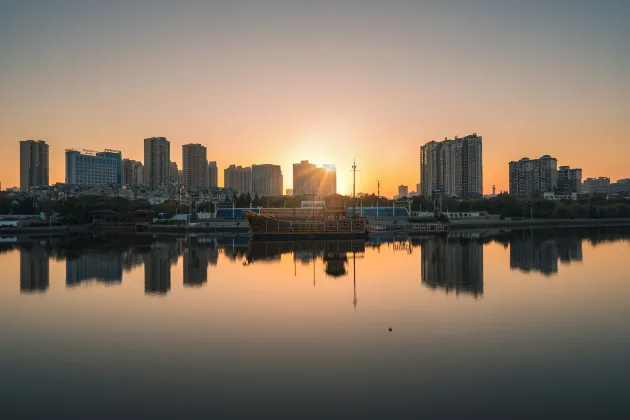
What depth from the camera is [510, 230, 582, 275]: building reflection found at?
993 inches

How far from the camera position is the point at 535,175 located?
132 metres

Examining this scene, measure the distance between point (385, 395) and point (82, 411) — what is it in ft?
17.4

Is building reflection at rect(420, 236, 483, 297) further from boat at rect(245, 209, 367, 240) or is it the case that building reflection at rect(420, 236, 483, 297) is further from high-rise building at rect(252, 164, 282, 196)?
high-rise building at rect(252, 164, 282, 196)

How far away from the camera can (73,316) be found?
15.0m

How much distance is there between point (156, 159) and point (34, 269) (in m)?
110

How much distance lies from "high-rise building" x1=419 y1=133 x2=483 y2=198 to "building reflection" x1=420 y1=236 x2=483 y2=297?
81693 millimetres

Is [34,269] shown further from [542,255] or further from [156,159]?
[156,159]

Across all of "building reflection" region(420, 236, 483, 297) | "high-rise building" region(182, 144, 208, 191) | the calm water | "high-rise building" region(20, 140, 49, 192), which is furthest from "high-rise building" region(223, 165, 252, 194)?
the calm water

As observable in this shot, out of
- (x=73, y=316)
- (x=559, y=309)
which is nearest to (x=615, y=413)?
(x=559, y=309)

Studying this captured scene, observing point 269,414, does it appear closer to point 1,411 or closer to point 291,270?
point 1,411

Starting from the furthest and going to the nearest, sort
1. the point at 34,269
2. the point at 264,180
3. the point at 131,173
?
the point at 264,180 < the point at 131,173 < the point at 34,269

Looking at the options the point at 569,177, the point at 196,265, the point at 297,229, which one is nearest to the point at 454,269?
the point at 196,265

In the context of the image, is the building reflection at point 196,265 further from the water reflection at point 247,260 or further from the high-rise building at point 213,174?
the high-rise building at point 213,174

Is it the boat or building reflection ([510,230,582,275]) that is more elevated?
the boat
